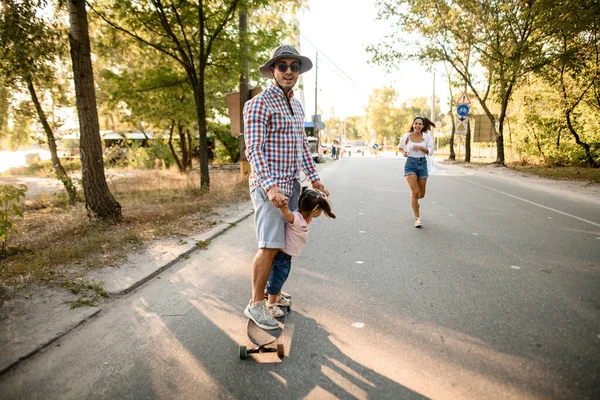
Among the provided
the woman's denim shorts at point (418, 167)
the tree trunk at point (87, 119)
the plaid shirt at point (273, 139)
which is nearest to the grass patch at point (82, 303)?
the plaid shirt at point (273, 139)

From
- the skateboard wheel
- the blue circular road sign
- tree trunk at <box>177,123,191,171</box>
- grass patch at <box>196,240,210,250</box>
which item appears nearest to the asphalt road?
the skateboard wheel

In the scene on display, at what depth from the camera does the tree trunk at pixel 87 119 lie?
5.36 meters

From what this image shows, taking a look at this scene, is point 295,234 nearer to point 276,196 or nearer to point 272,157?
point 276,196

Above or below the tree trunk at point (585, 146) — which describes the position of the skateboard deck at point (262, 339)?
below

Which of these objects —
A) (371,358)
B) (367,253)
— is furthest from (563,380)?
(367,253)

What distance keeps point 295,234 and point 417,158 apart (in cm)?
408

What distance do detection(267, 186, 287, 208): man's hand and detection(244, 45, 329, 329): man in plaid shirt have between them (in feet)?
0.15

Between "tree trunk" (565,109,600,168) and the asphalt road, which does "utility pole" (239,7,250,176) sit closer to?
the asphalt road

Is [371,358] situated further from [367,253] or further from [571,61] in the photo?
[571,61]

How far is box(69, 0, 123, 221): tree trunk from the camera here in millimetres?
5363

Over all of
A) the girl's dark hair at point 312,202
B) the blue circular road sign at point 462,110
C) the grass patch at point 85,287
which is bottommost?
the grass patch at point 85,287

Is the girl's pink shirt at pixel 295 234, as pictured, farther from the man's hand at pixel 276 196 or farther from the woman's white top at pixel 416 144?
the woman's white top at pixel 416 144

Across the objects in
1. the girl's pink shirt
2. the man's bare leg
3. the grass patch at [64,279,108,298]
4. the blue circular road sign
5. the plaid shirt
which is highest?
the blue circular road sign

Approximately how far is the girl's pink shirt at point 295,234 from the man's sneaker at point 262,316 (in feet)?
1.54
